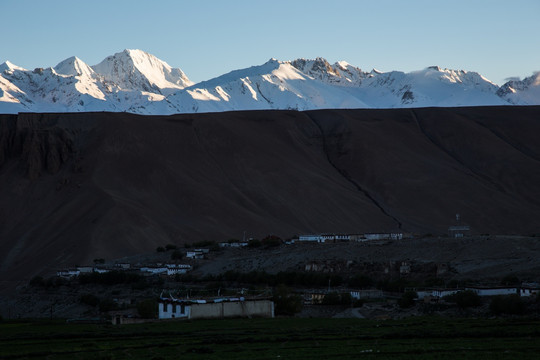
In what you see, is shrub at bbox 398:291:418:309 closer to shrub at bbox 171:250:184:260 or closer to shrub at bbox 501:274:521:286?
shrub at bbox 501:274:521:286

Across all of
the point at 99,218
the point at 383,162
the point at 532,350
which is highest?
the point at 383,162

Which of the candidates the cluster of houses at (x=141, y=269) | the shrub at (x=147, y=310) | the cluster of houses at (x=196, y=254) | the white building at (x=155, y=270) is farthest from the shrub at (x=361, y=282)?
the cluster of houses at (x=196, y=254)

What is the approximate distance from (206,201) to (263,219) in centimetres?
764

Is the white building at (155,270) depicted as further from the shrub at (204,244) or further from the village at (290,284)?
the shrub at (204,244)

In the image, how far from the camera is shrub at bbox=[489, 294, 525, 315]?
3972 centimetres

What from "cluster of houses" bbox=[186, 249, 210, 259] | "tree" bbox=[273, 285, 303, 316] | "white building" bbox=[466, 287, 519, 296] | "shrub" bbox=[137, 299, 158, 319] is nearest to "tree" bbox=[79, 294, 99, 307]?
"shrub" bbox=[137, 299, 158, 319]

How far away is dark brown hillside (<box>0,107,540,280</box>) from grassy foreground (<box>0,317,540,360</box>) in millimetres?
51273

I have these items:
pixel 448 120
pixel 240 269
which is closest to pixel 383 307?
pixel 240 269

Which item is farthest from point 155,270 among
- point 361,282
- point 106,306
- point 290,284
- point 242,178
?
point 242,178

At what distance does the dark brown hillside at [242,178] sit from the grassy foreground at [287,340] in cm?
5127

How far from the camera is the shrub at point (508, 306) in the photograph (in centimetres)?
3972

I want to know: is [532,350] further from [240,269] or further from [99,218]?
[99,218]

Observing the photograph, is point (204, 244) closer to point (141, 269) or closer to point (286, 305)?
point (141, 269)

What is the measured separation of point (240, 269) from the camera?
73.1 m
